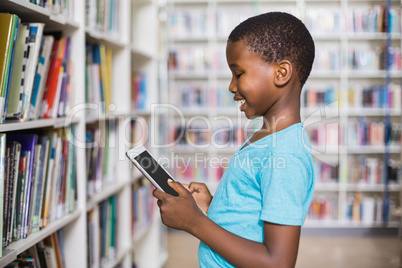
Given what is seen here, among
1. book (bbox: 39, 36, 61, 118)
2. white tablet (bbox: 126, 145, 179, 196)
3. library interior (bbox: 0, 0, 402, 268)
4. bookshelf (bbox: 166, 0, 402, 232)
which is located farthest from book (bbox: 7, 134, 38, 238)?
bookshelf (bbox: 166, 0, 402, 232)

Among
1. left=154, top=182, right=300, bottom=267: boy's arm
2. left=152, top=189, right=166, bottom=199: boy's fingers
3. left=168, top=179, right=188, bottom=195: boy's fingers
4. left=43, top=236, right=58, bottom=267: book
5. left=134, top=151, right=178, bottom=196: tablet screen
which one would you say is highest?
left=134, top=151, right=178, bottom=196: tablet screen

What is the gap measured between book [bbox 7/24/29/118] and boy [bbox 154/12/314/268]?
1.69ft

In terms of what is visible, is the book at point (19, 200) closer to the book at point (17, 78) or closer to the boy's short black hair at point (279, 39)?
the book at point (17, 78)

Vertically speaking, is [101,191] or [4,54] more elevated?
[4,54]

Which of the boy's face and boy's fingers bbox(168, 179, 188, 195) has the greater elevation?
the boy's face

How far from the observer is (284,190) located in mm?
776

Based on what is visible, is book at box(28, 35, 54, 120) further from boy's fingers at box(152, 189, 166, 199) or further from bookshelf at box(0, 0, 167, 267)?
boy's fingers at box(152, 189, 166, 199)

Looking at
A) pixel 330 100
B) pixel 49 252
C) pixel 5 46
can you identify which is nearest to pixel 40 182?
pixel 49 252

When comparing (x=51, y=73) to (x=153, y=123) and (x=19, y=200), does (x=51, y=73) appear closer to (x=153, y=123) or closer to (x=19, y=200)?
(x=19, y=200)

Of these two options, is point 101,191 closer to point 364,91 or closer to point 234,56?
point 234,56

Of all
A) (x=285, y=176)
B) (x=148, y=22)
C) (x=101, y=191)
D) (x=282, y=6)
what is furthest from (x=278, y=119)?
(x=282, y=6)

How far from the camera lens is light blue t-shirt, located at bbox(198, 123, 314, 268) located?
0.78 meters

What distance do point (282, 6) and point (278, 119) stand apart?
3.36 metres

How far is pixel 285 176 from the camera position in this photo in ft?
2.57
